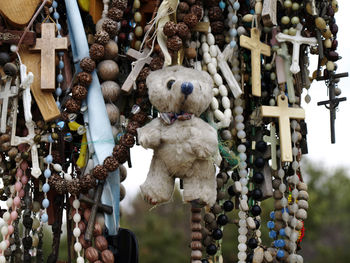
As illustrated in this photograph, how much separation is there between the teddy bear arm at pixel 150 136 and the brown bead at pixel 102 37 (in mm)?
328

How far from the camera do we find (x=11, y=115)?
5.85 feet

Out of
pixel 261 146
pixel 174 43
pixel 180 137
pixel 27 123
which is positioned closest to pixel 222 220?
pixel 261 146

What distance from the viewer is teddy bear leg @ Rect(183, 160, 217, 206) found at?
5.36ft

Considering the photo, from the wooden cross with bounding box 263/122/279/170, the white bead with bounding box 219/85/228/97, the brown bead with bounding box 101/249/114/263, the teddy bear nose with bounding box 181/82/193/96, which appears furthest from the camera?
the wooden cross with bounding box 263/122/279/170

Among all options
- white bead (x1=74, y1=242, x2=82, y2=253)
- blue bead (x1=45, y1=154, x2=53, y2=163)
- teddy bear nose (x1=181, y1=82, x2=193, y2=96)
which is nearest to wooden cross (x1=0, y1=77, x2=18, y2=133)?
blue bead (x1=45, y1=154, x2=53, y2=163)

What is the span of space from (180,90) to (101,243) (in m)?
0.52

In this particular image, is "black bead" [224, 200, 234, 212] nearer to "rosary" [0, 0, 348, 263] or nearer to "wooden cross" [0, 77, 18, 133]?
"rosary" [0, 0, 348, 263]

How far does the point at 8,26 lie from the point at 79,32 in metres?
0.23

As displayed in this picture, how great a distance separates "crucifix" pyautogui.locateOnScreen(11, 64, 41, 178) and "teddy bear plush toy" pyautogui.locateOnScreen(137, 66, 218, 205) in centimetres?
35

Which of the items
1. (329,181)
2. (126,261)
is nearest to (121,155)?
(126,261)

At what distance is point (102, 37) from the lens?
1767mm

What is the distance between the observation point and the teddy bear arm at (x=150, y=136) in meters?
1.60

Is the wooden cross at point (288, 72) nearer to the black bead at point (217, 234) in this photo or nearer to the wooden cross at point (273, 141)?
the wooden cross at point (273, 141)

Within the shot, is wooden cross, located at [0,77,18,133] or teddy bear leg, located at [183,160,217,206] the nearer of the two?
teddy bear leg, located at [183,160,217,206]
